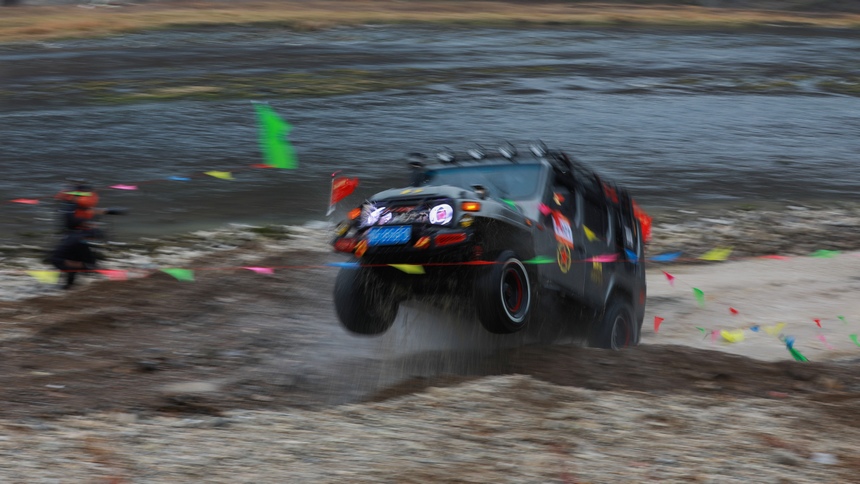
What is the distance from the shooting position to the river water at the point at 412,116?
60.2 feet

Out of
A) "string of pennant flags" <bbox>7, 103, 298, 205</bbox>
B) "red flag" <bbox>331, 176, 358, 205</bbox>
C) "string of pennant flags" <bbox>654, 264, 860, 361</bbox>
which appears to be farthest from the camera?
"string of pennant flags" <bbox>654, 264, 860, 361</bbox>

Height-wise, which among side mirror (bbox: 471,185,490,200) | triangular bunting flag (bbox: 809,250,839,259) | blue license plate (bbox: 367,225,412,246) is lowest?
triangular bunting flag (bbox: 809,250,839,259)

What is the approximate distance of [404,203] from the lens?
27.6 feet

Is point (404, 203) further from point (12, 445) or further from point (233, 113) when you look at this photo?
point (233, 113)

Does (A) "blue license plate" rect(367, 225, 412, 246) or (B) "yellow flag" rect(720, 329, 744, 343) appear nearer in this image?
(A) "blue license plate" rect(367, 225, 412, 246)

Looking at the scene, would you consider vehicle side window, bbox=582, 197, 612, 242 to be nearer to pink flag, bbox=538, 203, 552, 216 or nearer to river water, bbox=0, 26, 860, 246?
pink flag, bbox=538, 203, 552, 216

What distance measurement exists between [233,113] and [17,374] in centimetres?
1805

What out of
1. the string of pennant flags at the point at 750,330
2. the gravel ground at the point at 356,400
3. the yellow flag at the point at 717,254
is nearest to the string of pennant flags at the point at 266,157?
the gravel ground at the point at 356,400

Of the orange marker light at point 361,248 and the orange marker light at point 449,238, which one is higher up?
the orange marker light at point 449,238

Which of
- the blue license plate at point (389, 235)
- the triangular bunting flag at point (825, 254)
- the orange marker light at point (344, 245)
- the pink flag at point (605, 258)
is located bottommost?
the triangular bunting flag at point (825, 254)

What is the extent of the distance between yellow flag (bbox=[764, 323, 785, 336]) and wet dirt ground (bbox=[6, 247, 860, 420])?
58.1 inches

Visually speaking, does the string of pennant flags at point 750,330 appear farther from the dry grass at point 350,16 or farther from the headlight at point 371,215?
the dry grass at point 350,16

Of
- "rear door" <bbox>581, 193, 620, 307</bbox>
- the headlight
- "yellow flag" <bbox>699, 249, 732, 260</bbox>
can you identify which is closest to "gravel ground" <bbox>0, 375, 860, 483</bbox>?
the headlight

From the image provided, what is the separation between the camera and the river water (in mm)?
18359
